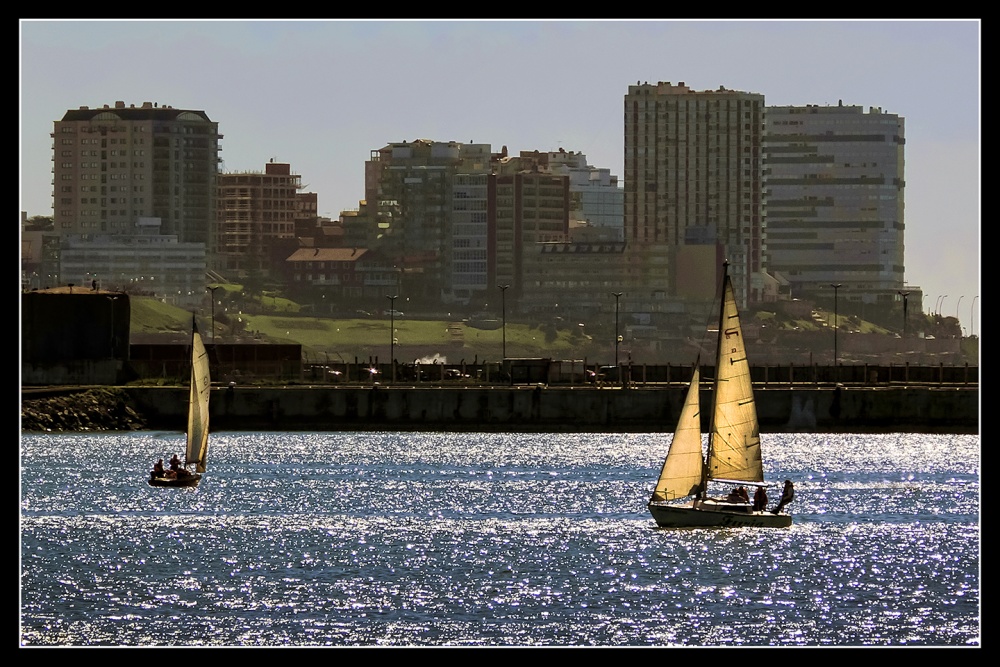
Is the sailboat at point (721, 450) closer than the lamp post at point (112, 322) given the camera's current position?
Yes

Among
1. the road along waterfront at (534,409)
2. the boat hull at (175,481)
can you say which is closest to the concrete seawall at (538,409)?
the road along waterfront at (534,409)

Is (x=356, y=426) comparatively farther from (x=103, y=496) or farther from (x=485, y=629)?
(x=485, y=629)

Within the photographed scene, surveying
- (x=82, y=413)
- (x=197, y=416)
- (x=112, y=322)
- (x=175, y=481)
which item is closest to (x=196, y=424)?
(x=197, y=416)

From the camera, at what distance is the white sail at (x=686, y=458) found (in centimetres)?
5762

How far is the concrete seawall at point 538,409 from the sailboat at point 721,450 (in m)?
60.6

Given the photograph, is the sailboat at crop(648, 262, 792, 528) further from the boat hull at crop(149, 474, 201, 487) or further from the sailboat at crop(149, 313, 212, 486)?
the sailboat at crop(149, 313, 212, 486)

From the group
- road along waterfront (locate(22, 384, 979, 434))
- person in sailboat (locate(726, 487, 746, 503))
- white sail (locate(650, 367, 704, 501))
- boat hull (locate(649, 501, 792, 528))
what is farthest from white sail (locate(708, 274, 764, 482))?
road along waterfront (locate(22, 384, 979, 434))

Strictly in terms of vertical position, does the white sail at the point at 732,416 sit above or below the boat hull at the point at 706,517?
above

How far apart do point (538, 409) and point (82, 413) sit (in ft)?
89.2

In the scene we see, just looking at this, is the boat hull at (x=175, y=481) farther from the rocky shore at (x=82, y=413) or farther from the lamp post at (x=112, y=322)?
the lamp post at (x=112, y=322)

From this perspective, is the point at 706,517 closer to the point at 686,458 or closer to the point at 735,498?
the point at 735,498

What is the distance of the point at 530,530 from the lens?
6184 cm

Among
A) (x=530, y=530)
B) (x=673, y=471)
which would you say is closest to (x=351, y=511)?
(x=530, y=530)
